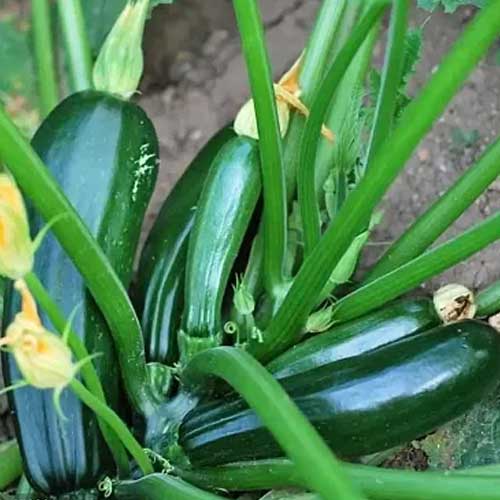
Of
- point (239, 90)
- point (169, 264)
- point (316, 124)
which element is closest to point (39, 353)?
point (316, 124)

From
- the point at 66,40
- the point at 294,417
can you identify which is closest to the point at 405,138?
the point at 294,417

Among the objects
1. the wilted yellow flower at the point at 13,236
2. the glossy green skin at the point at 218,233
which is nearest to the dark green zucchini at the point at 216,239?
the glossy green skin at the point at 218,233

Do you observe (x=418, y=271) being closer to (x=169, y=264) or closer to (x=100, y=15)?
(x=169, y=264)

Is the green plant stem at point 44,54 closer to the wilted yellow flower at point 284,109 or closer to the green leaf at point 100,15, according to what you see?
the green leaf at point 100,15

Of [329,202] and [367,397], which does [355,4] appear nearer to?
[329,202]

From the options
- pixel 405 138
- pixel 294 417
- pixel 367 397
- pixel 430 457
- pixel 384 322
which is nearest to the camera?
pixel 294 417

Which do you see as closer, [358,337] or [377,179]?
[377,179]

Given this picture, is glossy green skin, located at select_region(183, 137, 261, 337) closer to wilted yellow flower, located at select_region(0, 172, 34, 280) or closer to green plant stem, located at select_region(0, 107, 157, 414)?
green plant stem, located at select_region(0, 107, 157, 414)
